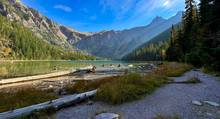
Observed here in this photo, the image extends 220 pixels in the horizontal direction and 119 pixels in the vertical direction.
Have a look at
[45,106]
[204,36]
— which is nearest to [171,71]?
[204,36]

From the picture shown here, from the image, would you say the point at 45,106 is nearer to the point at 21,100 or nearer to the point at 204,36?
the point at 21,100

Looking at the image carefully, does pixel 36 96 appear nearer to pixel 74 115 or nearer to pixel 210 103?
pixel 74 115

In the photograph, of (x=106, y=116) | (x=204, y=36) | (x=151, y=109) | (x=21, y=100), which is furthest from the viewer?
(x=204, y=36)

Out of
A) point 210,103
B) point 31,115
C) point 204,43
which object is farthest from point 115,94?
point 204,43

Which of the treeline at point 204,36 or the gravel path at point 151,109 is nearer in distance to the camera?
the gravel path at point 151,109

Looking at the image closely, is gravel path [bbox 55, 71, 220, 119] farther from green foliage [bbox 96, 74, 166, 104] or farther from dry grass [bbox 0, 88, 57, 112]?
dry grass [bbox 0, 88, 57, 112]

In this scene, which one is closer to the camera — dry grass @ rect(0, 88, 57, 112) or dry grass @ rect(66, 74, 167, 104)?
dry grass @ rect(0, 88, 57, 112)

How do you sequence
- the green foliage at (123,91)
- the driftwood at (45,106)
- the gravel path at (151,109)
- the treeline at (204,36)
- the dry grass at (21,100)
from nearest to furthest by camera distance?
1. the driftwood at (45,106)
2. the gravel path at (151,109)
3. the dry grass at (21,100)
4. the green foliage at (123,91)
5. the treeline at (204,36)

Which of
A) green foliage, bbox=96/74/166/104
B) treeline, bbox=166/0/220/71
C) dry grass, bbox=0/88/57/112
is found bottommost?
dry grass, bbox=0/88/57/112

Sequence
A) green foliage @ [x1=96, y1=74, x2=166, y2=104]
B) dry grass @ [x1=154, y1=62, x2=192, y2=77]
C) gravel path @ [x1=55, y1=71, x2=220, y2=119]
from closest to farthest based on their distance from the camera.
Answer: gravel path @ [x1=55, y1=71, x2=220, y2=119] → green foliage @ [x1=96, y1=74, x2=166, y2=104] → dry grass @ [x1=154, y1=62, x2=192, y2=77]

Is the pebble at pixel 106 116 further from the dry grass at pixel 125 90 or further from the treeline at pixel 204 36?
the treeline at pixel 204 36

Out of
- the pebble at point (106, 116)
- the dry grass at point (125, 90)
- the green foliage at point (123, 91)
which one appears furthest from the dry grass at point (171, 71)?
the pebble at point (106, 116)

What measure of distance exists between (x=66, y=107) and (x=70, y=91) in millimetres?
4648

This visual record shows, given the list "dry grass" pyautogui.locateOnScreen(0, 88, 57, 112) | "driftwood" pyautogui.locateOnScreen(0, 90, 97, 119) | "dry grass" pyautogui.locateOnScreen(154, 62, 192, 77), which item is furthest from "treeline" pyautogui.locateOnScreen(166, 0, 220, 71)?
"dry grass" pyautogui.locateOnScreen(0, 88, 57, 112)
